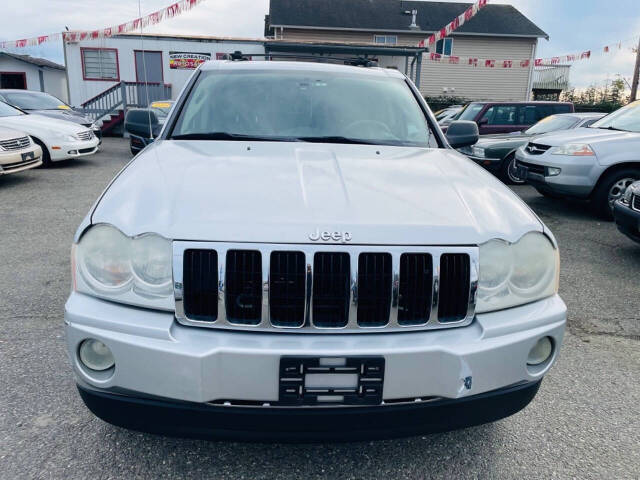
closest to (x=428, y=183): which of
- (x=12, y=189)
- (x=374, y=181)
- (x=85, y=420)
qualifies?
(x=374, y=181)

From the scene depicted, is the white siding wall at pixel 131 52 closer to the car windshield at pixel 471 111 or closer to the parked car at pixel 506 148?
the car windshield at pixel 471 111

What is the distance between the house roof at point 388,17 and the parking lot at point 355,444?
2503cm

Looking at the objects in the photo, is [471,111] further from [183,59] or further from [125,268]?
[183,59]

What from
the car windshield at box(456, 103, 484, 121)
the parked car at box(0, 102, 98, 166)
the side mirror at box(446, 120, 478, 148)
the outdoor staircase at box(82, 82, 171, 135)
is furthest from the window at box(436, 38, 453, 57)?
the side mirror at box(446, 120, 478, 148)

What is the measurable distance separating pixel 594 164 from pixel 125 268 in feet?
21.4

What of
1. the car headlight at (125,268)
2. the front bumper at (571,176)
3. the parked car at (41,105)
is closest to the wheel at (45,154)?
the parked car at (41,105)

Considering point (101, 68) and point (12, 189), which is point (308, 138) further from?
point (101, 68)

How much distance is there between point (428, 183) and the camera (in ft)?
7.26

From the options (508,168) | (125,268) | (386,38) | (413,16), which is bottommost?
(508,168)

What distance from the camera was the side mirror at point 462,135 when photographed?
11.4ft

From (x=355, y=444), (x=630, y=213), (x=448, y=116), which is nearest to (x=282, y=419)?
(x=355, y=444)

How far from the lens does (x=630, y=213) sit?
16.2 ft

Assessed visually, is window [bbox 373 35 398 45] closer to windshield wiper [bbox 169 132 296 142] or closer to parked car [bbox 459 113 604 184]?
parked car [bbox 459 113 604 184]

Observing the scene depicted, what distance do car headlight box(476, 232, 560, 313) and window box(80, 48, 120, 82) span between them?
21833 millimetres
